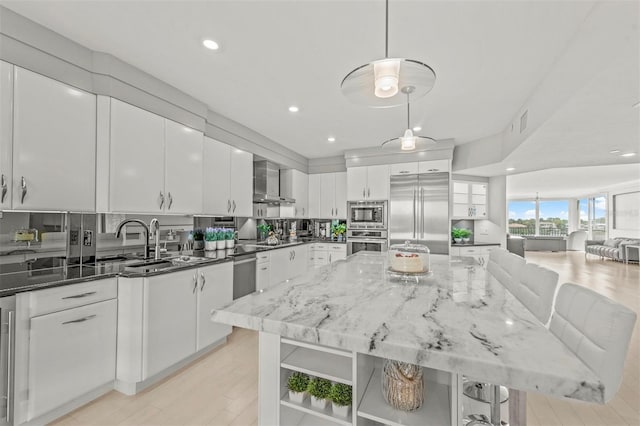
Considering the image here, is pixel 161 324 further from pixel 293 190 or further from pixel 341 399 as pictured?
pixel 293 190

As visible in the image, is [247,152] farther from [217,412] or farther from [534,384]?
[534,384]

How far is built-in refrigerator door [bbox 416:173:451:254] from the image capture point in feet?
14.8

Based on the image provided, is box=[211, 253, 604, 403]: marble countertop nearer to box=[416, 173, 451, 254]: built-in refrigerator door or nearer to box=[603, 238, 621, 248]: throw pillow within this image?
box=[416, 173, 451, 254]: built-in refrigerator door

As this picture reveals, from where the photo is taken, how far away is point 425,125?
12.3ft

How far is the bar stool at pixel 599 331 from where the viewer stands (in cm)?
75

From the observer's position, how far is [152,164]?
2449 millimetres

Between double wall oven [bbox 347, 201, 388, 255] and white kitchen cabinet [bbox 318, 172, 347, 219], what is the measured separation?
288 millimetres

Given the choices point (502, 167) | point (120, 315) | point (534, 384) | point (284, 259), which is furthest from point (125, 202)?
point (502, 167)

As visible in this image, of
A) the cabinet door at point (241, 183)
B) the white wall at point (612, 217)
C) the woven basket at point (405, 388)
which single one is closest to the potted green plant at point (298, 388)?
the woven basket at point (405, 388)

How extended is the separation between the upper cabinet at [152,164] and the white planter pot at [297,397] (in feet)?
6.55

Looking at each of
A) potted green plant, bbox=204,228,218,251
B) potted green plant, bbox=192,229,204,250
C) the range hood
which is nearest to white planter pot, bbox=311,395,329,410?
potted green plant, bbox=204,228,218,251

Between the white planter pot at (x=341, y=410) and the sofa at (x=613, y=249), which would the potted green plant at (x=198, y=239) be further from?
the sofa at (x=613, y=249)

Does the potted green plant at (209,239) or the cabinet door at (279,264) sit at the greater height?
the potted green plant at (209,239)

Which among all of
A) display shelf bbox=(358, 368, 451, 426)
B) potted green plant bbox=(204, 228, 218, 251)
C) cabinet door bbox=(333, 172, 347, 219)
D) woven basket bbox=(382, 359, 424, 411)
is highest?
cabinet door bbox=(333, 172, 347, 219)
